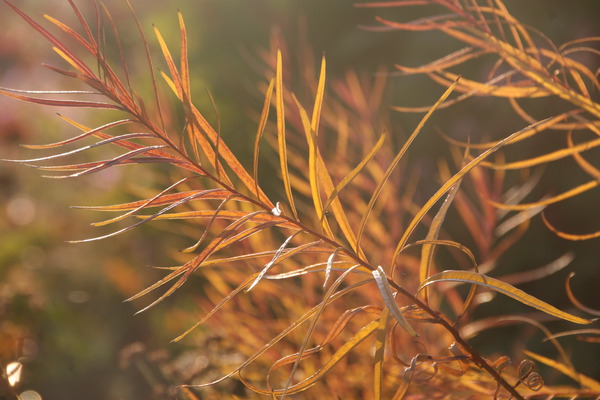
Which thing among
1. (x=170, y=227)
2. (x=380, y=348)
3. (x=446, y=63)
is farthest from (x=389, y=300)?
(x=170, y=227)

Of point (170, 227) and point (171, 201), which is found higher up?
point (171, 201)

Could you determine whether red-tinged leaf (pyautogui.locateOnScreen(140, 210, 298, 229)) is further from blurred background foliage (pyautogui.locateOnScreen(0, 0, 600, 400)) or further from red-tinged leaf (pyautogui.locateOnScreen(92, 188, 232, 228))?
blurred background foliage (pyautogui.locateOnScreen(0, 0, 600, 400))

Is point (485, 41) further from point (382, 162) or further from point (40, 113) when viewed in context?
point (40, 113)

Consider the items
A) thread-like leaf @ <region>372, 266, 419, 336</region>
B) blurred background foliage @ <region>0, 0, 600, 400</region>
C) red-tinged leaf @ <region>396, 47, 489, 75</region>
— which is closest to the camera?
thread-like leaf @ <region>372, 266, 419, 336</region>

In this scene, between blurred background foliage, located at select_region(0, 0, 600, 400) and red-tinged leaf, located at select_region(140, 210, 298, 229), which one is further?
blurred background foliage, located at select_region(0, 0, 600, 400)

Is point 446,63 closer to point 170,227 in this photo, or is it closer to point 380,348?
point 380,348

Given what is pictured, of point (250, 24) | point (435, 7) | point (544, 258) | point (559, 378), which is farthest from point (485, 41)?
point (250, 24)

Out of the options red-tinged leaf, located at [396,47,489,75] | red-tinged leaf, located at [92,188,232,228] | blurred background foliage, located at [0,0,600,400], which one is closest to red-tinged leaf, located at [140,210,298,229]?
red-tinged leaf, located at [92,188,232,228]

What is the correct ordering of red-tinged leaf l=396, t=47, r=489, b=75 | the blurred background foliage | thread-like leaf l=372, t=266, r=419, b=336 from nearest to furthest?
thread-like leaf l=372, t=266, r=419, b=336, red-tinged leaf l=396, t=47, r=489, b=75, the blurred background foliage
